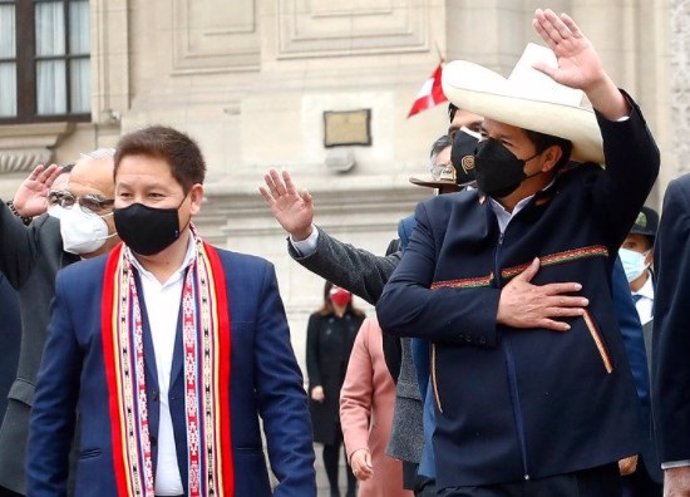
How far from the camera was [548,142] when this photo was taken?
6539 mm

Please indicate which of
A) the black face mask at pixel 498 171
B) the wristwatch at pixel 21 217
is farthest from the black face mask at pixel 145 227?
the wristwatch at pixel 21 217

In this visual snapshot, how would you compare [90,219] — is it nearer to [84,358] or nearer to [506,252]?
[84,358]

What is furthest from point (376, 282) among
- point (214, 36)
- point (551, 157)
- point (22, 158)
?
point (22, 158)

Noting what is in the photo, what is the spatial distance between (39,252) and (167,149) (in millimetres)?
1512

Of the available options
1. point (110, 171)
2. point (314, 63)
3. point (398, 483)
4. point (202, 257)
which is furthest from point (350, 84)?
point (202, 257)

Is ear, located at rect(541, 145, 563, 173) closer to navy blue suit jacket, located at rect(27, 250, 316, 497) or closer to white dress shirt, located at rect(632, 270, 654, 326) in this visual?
navy blue suit jacket, located at rect(27, 250, 316, 497)

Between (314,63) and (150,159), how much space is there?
10.6m

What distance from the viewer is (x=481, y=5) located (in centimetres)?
1717

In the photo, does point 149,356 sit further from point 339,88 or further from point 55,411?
point 339,88

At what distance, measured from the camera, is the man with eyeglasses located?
7840 millimetres

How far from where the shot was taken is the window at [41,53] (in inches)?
768

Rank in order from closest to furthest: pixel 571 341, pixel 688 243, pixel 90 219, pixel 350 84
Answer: pixel 688 243
pixel 571 341
pixel 90 219
pixel 350 84

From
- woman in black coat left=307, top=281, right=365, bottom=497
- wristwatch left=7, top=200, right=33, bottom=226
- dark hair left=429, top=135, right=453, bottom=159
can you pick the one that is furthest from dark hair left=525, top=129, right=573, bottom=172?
woman in black coat left=307, top=281, right=365, bottom=497

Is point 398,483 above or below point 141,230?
below
